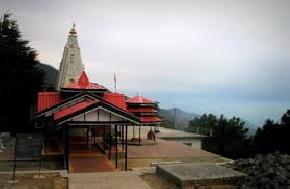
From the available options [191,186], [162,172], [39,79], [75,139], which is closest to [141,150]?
[75,139]

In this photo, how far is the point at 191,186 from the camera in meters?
10.1

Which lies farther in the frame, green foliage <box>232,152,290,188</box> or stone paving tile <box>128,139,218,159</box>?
stone paving tile <box>128,139,218,159</box>

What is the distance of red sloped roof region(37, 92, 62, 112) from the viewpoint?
20.1 meters

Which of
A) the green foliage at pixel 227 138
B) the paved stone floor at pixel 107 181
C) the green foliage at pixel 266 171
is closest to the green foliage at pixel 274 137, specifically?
the green foliage at pixel 227 138

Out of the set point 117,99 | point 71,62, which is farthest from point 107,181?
point 71,62

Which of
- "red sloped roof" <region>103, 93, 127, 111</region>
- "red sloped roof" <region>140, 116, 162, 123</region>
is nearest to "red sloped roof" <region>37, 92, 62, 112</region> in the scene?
"red sloped roof" <region>103, 93, 127, 111</region>

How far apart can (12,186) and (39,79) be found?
21.7m

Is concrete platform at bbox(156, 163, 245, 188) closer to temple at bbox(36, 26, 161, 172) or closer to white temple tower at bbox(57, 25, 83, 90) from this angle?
temple at bbox(36, 26, 161, 172)

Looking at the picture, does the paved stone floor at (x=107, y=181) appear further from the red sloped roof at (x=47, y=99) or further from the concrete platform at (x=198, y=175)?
the red sloped roof at (x=47, y=99)

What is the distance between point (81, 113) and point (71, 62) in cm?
1410

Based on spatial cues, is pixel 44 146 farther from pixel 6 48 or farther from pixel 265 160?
pixel 6 48

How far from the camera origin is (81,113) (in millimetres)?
14367

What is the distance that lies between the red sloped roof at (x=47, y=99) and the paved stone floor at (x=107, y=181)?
30.0 ft

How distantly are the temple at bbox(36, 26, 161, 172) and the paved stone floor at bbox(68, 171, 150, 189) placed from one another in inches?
116
